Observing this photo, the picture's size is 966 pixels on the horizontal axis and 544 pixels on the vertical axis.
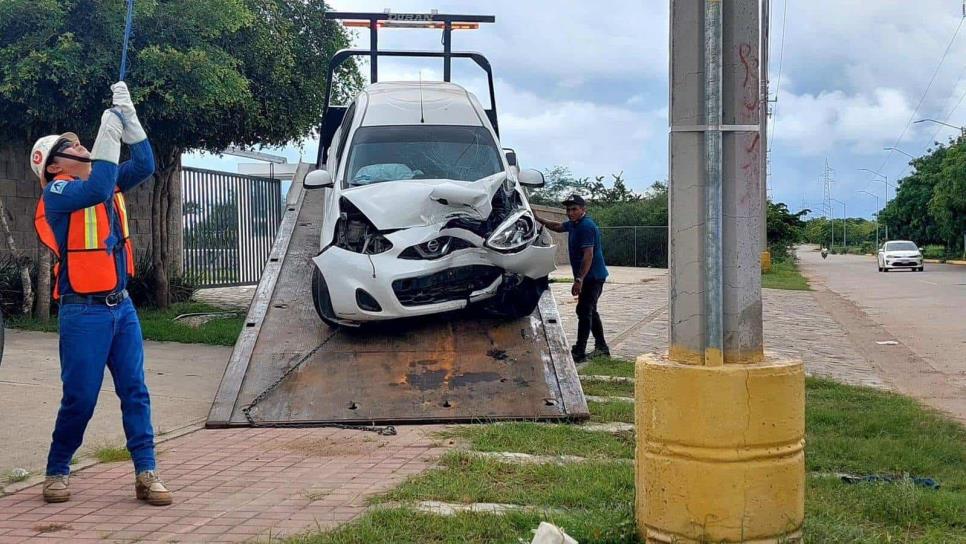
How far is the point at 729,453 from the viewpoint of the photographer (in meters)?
3.62

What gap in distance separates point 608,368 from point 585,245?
1.36 m

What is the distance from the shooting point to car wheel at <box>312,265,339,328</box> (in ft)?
26.4

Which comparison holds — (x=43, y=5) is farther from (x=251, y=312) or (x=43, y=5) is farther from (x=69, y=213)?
(x=69, y=213)

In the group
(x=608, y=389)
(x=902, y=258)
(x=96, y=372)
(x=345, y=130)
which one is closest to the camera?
(x=96, y=372)

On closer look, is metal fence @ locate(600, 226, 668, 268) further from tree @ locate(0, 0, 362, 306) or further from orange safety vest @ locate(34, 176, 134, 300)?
orange safety vest @ locate(34, 176, 134, 300)

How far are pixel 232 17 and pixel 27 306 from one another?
15.5 ft

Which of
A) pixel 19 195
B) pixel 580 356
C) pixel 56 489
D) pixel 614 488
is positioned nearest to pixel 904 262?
pixel 580 356

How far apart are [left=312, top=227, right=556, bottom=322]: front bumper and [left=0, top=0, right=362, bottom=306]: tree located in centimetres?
571

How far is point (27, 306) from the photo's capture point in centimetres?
1288

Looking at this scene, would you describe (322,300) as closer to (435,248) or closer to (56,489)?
(435,248)

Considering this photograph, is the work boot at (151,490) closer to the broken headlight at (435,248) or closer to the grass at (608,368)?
the broken headlight at (435,248)

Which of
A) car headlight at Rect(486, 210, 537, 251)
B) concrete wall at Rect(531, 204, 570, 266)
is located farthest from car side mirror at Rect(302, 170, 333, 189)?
concrete wall at Rect(531, 204, 570, 266)

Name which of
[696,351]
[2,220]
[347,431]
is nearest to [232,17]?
[2,220]

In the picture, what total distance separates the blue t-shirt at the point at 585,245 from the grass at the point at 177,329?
4.42 metres
